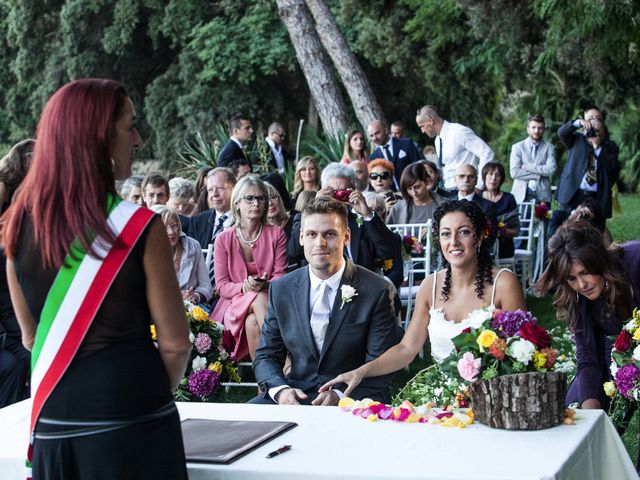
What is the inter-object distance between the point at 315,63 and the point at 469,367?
474 inches

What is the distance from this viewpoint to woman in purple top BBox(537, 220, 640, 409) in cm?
428

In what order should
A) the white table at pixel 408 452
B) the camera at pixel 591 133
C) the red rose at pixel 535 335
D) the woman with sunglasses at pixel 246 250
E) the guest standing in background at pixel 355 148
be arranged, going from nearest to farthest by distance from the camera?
the white table at pixel 408 452 → the red rose at pixel 535 335 → the woman with sunglasses at pixel 246 250 → the camera at pixel 591 133 → the guest standing in background at pixel 355 148

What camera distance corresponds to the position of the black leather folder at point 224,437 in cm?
294

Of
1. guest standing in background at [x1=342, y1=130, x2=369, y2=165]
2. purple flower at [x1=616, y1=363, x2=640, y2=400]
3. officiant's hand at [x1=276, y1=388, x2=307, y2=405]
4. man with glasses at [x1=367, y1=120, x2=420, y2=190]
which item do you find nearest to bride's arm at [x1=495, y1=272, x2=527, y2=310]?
purple flower at [x1=616, y1=363, x2=640, y2=400]

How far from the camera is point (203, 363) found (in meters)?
5.41

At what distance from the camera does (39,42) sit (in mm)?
25188

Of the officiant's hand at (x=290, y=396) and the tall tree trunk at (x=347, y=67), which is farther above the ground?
the tall tree trunk at (x=347, y=67)

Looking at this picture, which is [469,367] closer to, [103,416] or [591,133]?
[103,416]

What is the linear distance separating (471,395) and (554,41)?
11.6 m

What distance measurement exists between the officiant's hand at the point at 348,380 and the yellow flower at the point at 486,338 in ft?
3.60

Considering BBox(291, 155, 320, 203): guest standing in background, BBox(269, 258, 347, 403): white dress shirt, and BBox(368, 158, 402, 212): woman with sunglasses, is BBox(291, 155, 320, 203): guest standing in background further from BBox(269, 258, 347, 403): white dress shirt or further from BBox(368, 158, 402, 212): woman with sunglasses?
BBox(269, 258, 347, 403): white dress shirt

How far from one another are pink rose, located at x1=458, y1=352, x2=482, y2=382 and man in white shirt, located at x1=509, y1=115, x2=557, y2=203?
9.04 meters

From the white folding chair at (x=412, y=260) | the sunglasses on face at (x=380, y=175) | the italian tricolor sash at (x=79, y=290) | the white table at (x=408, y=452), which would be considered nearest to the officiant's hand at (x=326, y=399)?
the white table at (x=408, y=452)

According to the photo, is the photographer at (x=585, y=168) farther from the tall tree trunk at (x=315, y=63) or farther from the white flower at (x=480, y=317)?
the white flower at (x=480, y=317)
